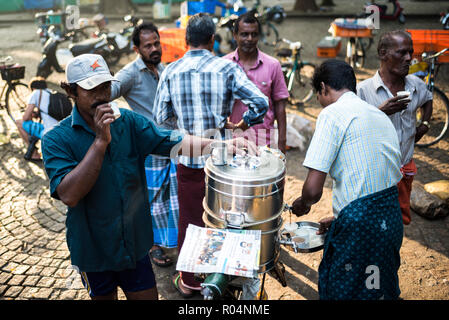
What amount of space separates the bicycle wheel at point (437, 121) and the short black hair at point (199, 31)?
4.42 metres

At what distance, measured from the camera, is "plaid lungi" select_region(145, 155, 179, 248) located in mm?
3828

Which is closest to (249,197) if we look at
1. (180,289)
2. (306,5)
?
(180,289)

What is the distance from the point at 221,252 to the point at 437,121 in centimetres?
629

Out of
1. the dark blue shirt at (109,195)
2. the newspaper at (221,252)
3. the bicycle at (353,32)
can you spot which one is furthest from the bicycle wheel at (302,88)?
the newspaper at (221,252)

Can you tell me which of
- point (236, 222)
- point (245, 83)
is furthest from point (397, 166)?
point (245, 83)

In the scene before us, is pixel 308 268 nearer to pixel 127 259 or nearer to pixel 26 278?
pixel 127 259

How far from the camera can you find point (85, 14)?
→ 1867 centimetres

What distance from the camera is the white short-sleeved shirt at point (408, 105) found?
11.1ft

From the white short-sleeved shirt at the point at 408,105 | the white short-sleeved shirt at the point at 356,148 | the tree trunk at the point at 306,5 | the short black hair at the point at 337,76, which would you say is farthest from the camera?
the tree trunk at the point at 306,5

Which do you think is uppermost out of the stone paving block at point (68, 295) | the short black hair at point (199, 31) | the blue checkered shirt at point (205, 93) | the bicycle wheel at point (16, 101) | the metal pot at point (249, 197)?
the short black hair at point (199, 31)

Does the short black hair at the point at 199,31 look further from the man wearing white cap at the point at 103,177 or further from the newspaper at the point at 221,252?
the newspaper at the point at 221,252

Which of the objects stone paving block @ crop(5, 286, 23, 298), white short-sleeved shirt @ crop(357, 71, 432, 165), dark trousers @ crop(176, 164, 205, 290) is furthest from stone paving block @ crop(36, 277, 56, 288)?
white short-sleeved shirt @ crop(357, 71, 432, 165)

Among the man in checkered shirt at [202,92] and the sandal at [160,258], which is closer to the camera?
Result: the man in checkered shirt at [202,92]

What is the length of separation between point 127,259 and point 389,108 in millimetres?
2290
